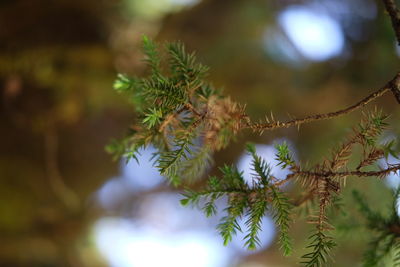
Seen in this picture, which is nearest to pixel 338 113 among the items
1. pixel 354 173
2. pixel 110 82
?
pixel 354 173

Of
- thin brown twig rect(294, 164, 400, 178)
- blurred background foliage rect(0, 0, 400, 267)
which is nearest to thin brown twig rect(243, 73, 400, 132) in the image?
thin brown twig rect(294, 164, 400, 178)

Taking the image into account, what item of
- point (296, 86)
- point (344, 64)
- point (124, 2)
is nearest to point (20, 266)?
point (124, 2)

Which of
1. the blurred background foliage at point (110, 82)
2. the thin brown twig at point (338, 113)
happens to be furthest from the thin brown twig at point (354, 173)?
the blurred background foliage at point (110, 82)

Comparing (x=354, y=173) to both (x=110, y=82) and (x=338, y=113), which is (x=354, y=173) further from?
(x=110, y=82)

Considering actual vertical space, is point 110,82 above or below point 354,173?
above

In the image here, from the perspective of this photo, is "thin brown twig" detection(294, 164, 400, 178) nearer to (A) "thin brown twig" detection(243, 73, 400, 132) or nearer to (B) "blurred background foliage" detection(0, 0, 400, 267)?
(A) "thin brown twig" detection(243, 73, 400, 132)

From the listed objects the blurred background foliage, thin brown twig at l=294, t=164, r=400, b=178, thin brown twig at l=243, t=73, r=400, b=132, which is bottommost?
thin brown twig at l=294, t=164, r=400, b=178

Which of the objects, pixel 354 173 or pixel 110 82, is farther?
pixel 110 82

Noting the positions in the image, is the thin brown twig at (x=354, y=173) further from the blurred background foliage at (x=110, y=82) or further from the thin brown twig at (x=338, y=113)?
the blurred background foliage at (x=110, y=82)
